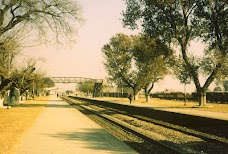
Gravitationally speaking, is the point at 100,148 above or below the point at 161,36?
below

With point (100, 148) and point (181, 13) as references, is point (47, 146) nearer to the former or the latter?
point (100, 148)

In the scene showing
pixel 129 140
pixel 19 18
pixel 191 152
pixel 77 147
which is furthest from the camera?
pixel 19 18

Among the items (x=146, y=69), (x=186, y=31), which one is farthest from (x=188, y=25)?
(x=146, y=69)

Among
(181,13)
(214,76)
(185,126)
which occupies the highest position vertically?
(181,13)

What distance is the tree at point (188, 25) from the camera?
3778cm

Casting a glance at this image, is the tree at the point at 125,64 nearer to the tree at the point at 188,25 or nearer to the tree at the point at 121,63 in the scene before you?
the tree at the point at 121,63

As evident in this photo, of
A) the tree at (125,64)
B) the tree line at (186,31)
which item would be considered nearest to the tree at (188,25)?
the tree line at (186,31)

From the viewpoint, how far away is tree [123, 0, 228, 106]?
124 feet

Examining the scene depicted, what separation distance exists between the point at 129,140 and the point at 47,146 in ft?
13.3

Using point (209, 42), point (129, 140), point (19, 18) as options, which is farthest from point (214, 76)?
point (129, 140)

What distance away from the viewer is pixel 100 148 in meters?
11.1

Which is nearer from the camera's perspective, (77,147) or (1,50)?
(77,147)

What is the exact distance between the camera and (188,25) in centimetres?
4006

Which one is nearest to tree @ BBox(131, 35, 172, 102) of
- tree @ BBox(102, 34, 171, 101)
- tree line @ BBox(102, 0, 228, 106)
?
tree @ BBox(102, 34, 171, 101)
